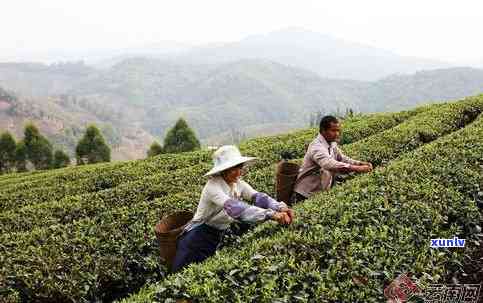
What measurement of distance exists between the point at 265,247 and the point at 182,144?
36.6m

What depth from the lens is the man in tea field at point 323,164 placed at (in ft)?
22.8

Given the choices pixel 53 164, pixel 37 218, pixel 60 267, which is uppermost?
pixel 60 267

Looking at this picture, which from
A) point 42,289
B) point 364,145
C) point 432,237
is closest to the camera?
point 432,237

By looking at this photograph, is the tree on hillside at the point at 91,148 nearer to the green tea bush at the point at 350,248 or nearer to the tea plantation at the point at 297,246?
the tea plantation at the point at 297,246

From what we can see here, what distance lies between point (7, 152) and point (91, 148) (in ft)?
30.2

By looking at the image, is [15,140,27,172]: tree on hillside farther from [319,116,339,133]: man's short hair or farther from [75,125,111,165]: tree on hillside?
[319,116,339,133]: man's short hair

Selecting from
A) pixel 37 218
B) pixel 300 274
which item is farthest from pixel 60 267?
pixel 37 218

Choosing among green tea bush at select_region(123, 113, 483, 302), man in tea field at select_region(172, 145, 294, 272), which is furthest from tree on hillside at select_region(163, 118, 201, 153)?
man in tea field at select_region(172, 145, 294, 272)

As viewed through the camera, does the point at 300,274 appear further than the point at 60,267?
No

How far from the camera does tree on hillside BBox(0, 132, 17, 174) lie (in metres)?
44.9

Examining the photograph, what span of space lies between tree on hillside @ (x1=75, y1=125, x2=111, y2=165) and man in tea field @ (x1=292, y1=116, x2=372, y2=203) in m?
39.3

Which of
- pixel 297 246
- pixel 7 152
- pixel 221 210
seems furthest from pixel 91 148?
pixel 297 246

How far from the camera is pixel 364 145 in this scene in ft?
37.5

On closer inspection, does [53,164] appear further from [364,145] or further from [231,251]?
[231,251]
